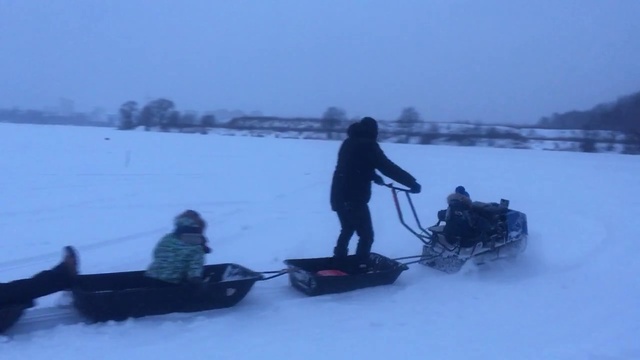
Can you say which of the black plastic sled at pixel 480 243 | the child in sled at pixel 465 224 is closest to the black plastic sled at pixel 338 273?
the black plastic sled at pixel 480 243

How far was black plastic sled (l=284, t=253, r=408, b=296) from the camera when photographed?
20.1ft

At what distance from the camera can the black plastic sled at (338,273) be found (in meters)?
6.13

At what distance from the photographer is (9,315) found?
15.9 ft

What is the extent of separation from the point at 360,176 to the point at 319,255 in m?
2.04

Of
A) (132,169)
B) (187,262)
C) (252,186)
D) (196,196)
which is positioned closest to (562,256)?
(187,262)

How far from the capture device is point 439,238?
297 inches

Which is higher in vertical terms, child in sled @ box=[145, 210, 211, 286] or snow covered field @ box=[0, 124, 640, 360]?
child in sled @ box=[145, 210, 211, 286]

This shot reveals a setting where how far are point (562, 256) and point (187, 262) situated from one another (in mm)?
→ 5163

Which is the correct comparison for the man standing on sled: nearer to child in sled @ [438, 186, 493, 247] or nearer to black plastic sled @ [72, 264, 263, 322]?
child in sled @ [438, 186, 493, 247]

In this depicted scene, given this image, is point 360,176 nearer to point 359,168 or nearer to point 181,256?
point 359,168

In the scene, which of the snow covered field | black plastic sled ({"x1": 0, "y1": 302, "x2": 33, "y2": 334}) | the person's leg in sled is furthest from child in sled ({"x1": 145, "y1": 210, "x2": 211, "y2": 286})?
black plastic sled ({"x1": 0, "y1": 302, "x2": 33, "y2": 334})

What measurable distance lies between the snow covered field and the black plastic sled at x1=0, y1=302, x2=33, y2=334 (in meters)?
0.10

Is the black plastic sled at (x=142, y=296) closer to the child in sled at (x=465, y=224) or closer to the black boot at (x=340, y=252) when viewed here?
the black boot at (x=340, y=252)

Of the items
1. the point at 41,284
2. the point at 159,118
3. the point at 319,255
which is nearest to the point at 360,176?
the point at 319,255
